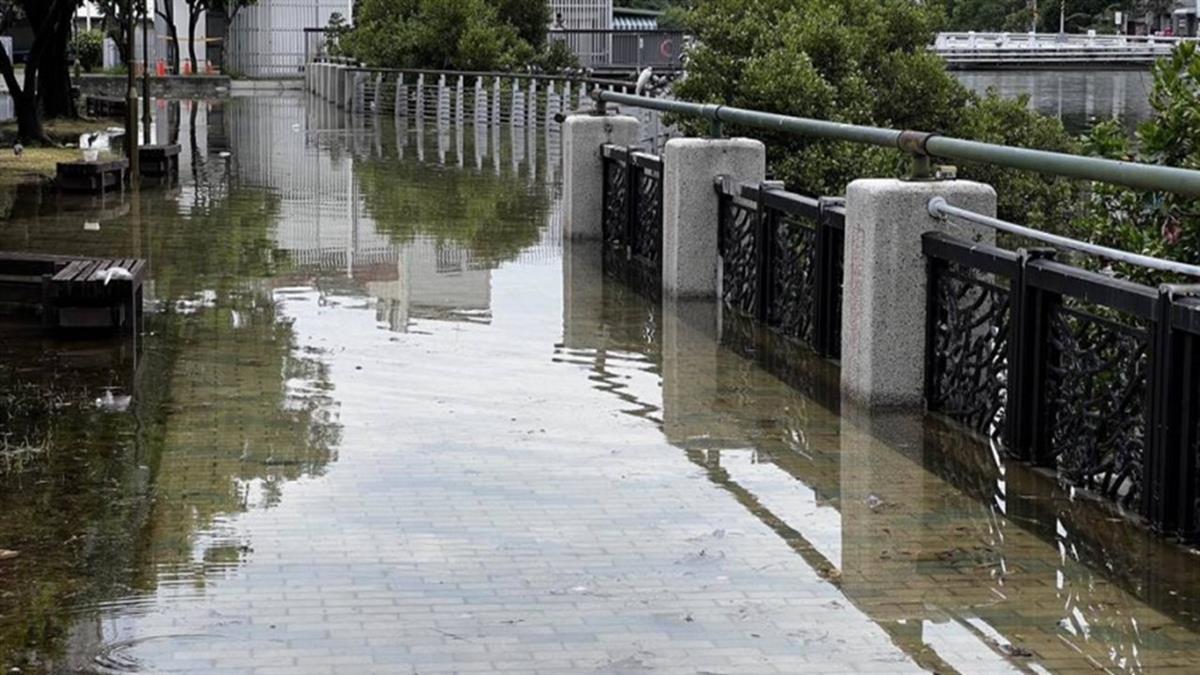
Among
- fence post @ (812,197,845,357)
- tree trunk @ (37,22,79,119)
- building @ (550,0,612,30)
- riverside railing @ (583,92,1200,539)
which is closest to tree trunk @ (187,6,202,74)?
building @ (550,0,612,30)

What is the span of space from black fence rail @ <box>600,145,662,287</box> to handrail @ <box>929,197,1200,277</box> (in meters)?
5.59

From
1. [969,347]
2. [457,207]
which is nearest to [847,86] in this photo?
[457,207]

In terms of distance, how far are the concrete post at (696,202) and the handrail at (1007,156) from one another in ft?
1.09

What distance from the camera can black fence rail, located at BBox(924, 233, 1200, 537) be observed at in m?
7.61

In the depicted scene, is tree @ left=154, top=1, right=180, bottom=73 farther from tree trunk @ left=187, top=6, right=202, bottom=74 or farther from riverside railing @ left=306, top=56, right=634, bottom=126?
riverside railing @ left=306, top=56, right=634, bottom=126

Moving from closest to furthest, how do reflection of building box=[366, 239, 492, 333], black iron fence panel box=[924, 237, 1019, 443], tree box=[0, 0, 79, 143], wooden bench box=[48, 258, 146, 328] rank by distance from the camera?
black iron fence panel box=[924, 237, 1019, 443] < wooden bench box=[48, 258, 146, 328] < reflection of building box=[366, 239, 492, 333] < tree box=[0, 0, 79, 143]

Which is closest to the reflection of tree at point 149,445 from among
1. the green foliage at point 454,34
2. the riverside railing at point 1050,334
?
the riverside railing at point 1050,334

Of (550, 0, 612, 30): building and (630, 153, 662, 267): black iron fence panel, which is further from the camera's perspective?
(550, 0, 612, 30): building

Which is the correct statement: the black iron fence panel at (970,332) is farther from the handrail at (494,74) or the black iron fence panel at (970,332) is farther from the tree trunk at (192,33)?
the tree trunk at (192,33)

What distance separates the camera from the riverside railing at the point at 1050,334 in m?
7.64

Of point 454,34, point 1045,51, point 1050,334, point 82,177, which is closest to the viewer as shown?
point 1050,334

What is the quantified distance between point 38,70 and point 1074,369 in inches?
1191

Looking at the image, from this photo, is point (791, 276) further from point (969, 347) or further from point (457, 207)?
point (457, 207)

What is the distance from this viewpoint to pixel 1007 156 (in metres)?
9.21
